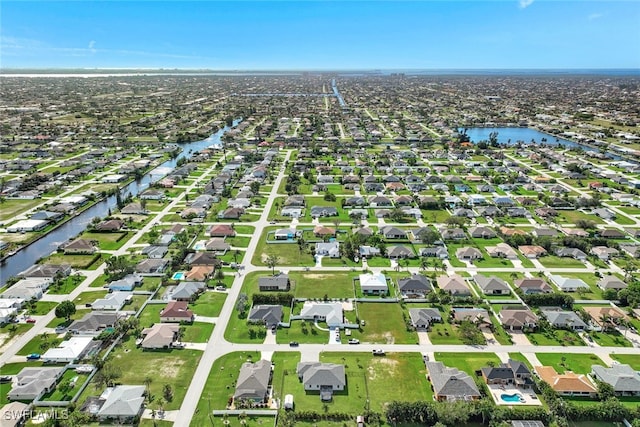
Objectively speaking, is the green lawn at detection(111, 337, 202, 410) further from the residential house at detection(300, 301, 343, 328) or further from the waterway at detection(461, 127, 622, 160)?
the waterway at detection(461, 127, 622, 160)

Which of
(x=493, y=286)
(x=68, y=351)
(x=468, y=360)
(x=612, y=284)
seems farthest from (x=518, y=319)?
(x=68, y=351)

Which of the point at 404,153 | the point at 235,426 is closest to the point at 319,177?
the point at 404,153

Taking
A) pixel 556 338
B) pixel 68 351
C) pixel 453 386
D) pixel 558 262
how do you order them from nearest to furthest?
1. pixel 453 386
2. pixel 68 351
3. pixel 556 338
4. pixel 558 262

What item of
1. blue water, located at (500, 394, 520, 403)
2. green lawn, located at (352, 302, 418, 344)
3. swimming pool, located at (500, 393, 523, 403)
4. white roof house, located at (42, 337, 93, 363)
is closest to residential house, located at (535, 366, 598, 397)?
swimming pool, located at (500, 393, 523, 403)

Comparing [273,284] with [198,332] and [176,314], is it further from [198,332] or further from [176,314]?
[176,314]

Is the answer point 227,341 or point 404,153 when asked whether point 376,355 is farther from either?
point 404,153

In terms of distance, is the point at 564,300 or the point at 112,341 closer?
the point at 112,341
